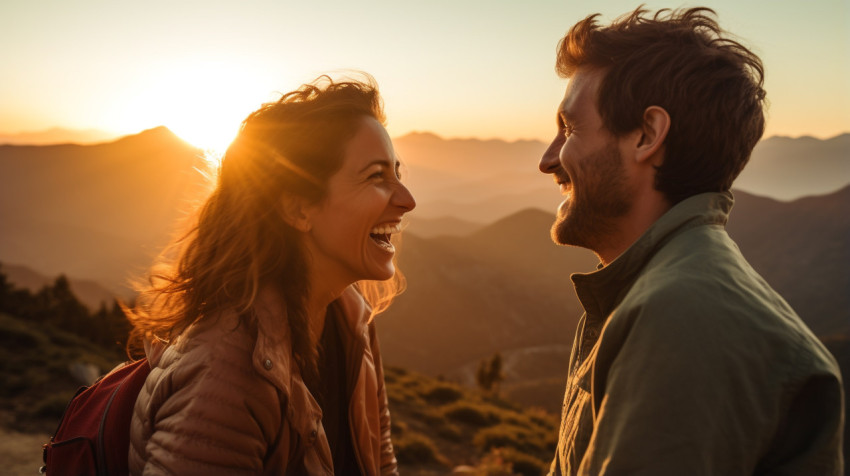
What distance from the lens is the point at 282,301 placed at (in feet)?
9.32

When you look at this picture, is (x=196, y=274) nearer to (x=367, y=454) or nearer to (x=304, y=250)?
(x=304, y=250)

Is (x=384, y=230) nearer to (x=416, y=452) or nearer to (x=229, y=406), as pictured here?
(x=229, y=406)

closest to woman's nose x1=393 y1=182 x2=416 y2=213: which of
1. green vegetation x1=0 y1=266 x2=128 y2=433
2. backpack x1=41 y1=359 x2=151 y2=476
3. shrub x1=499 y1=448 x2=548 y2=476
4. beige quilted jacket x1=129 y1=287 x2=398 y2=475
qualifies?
beige quilted jacket x1=129 y1=287 x2=398 y2=475

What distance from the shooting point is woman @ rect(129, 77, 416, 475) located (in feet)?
7.76

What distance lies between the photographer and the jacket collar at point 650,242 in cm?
202

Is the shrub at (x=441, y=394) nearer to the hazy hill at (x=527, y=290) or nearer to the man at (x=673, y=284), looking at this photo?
the man at (x=673, y=284)

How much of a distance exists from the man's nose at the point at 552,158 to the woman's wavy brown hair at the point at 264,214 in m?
1.12

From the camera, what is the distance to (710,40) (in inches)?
101

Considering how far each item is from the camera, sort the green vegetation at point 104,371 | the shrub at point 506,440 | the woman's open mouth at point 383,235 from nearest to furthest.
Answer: the woman's open mouth at point 383,235
the green vegetation at point 104,371
the shrub at point 506,440

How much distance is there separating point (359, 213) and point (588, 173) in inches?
50.3

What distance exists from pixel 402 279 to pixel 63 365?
35.2 ft

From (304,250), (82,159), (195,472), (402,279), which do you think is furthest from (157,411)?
(82,159)

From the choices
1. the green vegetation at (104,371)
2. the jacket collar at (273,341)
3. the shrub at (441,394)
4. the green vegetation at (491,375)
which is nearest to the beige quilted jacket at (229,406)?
the jacket collar at (273,341)

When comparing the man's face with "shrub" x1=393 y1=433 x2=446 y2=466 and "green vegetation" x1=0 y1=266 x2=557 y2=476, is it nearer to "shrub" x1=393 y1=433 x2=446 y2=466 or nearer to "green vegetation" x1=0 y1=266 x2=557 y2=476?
"green vegetation" x1=0 y1=266 x2=557 y2=476
